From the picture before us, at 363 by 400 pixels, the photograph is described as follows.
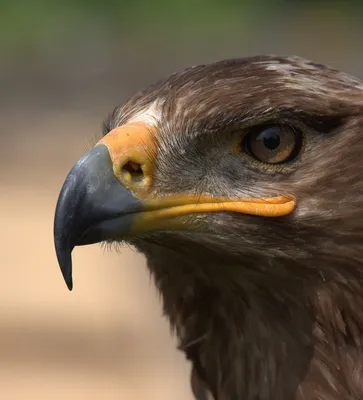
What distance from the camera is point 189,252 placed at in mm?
3363

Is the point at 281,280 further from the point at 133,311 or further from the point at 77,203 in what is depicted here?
the point at 133,311

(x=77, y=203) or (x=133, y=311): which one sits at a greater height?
(x=133, y=311)

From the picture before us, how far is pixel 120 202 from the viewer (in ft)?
Result: 10.4

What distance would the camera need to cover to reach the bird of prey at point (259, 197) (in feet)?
10.5

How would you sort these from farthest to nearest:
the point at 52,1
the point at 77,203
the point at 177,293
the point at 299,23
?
1. the point at 52,1
2. the point at 299,23
3. the point at 177,293
4. the point at 77,203

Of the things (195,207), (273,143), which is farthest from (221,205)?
(273,143)

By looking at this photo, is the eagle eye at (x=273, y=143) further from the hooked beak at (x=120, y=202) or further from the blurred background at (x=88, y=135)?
the blurred background at (x=88, y=135)

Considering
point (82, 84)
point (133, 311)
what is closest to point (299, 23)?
point (82, 84)

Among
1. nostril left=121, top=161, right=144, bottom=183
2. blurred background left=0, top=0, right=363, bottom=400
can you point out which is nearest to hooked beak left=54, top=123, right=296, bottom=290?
nostril left=121, top=161, right=144, bottom=183

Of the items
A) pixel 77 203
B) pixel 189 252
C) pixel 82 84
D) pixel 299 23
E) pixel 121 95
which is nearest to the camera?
pixel 77 203

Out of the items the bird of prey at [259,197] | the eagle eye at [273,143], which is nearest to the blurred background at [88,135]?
the bird of prey at [259,197]

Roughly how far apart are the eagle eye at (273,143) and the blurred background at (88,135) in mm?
820

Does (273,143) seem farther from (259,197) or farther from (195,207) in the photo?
(195,207)

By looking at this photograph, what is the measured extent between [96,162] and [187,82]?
0.39 metres
